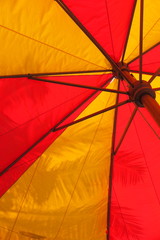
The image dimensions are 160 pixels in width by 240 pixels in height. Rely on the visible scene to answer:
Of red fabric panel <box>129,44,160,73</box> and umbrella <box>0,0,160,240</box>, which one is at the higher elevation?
red fabric panel <box>129,44,160,73</box>

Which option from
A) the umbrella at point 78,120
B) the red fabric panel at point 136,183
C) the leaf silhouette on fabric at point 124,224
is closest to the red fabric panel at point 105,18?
the umbrella at point 78,120

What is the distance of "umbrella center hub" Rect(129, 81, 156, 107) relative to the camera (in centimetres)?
204

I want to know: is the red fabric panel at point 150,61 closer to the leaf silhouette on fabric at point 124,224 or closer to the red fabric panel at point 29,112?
the red fabric panel at point 29,112

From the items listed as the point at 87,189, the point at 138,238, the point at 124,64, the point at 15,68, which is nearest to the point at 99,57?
the point at 124,64

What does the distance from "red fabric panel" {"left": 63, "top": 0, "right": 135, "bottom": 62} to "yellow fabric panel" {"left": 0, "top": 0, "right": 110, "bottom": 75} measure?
90mm

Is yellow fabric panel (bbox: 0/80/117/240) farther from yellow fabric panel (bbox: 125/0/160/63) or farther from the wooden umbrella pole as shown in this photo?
the wooden umbrella pole

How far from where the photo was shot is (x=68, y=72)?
96.7 inches

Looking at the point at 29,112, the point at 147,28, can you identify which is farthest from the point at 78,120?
the point at 147,28

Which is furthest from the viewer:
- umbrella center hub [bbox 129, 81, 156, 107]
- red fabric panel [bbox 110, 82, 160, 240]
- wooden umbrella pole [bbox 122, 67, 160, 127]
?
red fabric panel [bbox 110, 82, 160, 240]

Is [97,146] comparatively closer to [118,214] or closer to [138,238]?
[118,214]

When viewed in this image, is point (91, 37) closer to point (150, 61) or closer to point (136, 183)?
point (150, 61)

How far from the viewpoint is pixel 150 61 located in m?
2.71

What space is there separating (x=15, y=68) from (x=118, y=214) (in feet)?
6.61

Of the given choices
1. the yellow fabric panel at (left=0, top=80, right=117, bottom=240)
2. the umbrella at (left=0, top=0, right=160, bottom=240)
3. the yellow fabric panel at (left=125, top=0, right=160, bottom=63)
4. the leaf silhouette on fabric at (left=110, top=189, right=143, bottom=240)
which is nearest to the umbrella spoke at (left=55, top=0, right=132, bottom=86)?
the umbrella at (left=0, top=0, right=160, bottom=240)
